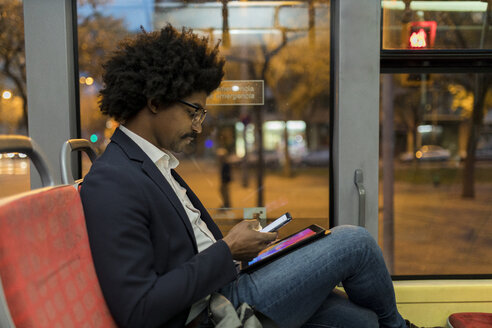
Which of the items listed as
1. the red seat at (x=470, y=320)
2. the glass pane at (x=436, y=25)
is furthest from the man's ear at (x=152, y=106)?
the red seat at (x=470, y=320)

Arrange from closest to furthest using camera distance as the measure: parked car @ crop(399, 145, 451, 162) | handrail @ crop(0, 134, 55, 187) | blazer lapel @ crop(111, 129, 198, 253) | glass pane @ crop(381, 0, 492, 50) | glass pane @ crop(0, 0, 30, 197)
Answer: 1. handrail @ crop(0, 134, 55, 187)
2. blazer lapel @ crop(111, 129, 198, 253)
3. glass pane @ crop(0, 0, 30, 197)
4. glass pane @ crop(381, 0, 492, 50)
5. parked car @ crop(399, 145, 451, 162)

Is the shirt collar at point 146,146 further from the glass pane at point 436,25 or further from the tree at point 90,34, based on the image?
the glass pane at point 436,25

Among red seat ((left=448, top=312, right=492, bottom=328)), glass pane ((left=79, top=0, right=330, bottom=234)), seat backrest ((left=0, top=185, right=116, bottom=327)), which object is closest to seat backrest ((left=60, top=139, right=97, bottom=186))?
seat backrest ((left=0, top=185, right=116, bottom=327))

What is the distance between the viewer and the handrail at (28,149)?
1.10 metres

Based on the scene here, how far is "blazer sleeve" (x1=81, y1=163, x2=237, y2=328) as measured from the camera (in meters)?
1.23

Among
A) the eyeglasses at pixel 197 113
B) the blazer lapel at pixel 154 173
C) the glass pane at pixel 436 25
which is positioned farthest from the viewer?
the glass pane at pixel 436 25

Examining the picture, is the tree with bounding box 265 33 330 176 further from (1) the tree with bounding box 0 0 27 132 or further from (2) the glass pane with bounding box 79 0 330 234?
(1) the tree with bounding box 0 0 27 132

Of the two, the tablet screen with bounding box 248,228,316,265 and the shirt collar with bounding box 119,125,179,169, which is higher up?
the shirt collar with bounding box 119,125,179,169

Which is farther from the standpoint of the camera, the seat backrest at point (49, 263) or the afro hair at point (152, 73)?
the afro hair at point (152, 73)

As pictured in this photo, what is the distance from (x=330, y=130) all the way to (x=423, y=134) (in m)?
3.08

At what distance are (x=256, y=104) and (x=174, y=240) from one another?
5.39ft

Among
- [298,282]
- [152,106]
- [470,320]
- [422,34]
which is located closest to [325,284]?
[298,282]

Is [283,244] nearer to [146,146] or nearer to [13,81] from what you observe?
[146,146]

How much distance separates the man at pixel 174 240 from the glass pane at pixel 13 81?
1.32m
